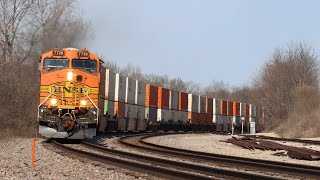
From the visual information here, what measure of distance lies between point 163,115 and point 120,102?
31.2 ft

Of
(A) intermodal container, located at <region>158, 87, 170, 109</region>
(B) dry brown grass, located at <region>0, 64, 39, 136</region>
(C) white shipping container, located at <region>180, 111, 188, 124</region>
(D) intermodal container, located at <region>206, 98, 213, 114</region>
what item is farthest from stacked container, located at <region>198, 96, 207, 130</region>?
(B) dry brown grass, located at <region>0, 64, 39, 136</region>

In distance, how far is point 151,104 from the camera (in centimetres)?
3266

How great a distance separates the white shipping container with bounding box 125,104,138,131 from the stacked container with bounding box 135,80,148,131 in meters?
0.69

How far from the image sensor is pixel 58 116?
16.7 m

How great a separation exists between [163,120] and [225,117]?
16.6 m

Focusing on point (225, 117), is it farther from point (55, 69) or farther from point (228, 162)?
point (228, 162)

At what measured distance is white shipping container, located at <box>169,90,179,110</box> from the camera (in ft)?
121

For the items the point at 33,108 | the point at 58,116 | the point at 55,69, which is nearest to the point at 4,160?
the point at 58,116

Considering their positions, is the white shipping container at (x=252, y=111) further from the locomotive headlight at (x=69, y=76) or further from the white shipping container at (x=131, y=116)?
the locomotive headlight at (x=69, y=76)

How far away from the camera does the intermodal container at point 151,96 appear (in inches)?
1264

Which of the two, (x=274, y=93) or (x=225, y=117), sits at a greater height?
(x=274, y=93)

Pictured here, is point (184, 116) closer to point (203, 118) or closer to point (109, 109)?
point (203, 118)

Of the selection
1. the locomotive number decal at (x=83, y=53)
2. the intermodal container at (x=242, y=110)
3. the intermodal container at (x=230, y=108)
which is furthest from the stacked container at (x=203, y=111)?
the locomotive number decal at (x=83, y=53)

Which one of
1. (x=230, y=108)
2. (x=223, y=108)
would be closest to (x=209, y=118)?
(x=223, y=108)
